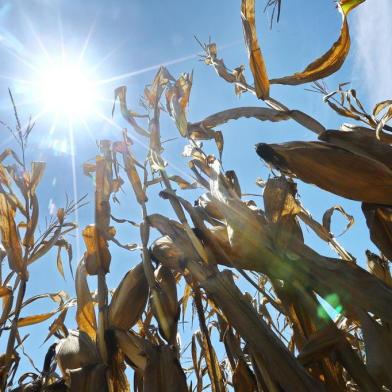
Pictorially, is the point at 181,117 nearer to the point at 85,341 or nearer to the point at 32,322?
the point at 85,341

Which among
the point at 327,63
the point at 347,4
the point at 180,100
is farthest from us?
the point at 180,100

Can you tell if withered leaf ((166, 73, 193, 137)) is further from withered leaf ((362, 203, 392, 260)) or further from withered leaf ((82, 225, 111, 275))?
withered leaf ((362, 203, 392, 260))

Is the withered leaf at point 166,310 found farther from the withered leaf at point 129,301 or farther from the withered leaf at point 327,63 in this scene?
the withered leaf at point 327,63

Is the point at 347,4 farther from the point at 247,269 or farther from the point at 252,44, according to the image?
the point at 247,269

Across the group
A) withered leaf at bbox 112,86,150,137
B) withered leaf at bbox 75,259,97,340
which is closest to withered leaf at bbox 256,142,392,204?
withered leaf at bbox 112,86,150,137

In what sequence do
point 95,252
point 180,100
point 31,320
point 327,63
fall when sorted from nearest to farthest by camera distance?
point 327,63, point 95,252, point 180,100, point 31,320

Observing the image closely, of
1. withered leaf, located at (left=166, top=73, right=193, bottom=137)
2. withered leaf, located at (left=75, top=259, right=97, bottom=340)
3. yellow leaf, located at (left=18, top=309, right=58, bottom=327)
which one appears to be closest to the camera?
withered leaf, located at (left=75, top=259, right=97, bottom=340)

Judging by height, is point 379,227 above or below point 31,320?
below

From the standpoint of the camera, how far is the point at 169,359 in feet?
2.47

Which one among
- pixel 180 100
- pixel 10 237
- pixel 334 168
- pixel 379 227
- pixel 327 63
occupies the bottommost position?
pixel 379 227

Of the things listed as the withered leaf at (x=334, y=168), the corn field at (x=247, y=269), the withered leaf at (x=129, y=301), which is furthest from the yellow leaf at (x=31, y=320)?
the withered leaf at (x=334, y=168)

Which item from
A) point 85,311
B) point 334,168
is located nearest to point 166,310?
point 85,311

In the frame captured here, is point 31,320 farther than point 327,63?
Yes

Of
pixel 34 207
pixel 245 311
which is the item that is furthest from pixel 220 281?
pixel 34 207
